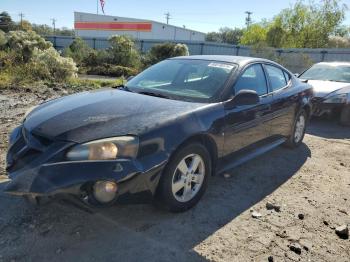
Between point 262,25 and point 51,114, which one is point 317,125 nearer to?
point 51,114

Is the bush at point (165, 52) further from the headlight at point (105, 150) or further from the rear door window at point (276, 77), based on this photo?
the headlight at point (105, 150)

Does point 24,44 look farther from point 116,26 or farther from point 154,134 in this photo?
point 116,26

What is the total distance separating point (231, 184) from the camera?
450 cm

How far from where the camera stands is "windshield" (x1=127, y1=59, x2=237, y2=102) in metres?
4.18

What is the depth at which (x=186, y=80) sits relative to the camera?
14.7 ft

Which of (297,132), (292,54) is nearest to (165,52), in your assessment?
(292,54)

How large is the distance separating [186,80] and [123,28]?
57202 mm

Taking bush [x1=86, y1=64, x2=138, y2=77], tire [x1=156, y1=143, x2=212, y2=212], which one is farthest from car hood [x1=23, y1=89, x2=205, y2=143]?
bush [x1=86, y1=64, x2=138, y2=77]

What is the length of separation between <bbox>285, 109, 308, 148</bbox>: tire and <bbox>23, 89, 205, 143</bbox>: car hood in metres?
2.58

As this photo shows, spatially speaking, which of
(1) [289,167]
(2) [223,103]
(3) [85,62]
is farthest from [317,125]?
(3) [85,62]

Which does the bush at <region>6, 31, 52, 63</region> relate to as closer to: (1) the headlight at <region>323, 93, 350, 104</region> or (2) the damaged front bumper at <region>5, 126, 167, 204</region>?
(1) the headlight at <region>323, 93, 350, 104</region>

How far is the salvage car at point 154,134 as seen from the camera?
2.91 metres

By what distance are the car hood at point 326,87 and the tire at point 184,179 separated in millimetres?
5200

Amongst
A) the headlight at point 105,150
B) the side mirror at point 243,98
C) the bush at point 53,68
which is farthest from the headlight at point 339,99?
the bush at point 53,68
